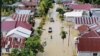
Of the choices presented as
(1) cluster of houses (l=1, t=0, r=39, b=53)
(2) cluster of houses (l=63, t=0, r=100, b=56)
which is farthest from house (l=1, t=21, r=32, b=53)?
(2) cluster of houses (l=63, t=0, r=100, b=56)

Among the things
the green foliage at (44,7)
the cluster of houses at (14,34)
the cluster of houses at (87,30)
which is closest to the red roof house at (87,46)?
the cluster of houses at (87,30)

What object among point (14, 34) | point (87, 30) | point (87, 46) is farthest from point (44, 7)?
point (87, 46)

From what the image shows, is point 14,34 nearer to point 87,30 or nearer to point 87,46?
point 87,30

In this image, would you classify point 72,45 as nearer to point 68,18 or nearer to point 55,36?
point 55,36

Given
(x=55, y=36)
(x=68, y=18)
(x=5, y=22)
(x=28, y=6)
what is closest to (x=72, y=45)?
(x=55, y=36)

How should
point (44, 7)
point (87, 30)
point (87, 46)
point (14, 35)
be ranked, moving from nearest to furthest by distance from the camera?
point (87, 46)
point (14, 35)
point (87, 30)
point (44, 7)

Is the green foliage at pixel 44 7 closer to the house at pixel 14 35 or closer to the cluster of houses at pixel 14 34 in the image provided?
the cluster of houses at pixel 14 34
